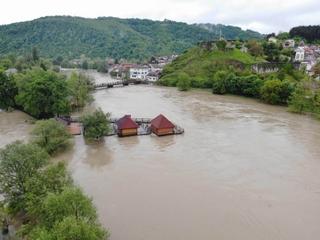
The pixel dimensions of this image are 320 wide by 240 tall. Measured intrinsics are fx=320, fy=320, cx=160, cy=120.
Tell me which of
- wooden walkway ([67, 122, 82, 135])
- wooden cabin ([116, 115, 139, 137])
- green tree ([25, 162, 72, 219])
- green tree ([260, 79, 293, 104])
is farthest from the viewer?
green tree ([260, 79, 293, 104])

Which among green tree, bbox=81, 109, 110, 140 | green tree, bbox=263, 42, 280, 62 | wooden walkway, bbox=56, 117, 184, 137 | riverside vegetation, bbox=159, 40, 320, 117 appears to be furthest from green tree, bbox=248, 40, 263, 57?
green tree, bbox=81, 109, 110, 140

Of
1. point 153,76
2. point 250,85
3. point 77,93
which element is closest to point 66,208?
point 77,93

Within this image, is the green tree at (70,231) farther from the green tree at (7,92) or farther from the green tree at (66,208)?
the green tree at (7,92)

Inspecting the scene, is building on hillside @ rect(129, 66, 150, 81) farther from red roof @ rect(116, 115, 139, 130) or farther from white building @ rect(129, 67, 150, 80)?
red roof @ rect(116, 115, 139, 130)

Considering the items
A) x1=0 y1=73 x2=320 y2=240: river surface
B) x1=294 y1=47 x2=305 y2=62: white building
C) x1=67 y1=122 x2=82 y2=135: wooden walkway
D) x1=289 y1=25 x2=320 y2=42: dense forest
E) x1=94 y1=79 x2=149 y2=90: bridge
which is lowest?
x1=0 y1=73 x2=320 y2=240: river surface

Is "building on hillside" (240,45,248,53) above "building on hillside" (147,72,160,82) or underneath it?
above

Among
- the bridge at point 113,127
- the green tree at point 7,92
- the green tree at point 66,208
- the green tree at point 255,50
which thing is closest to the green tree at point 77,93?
the green tree at point 7,92
